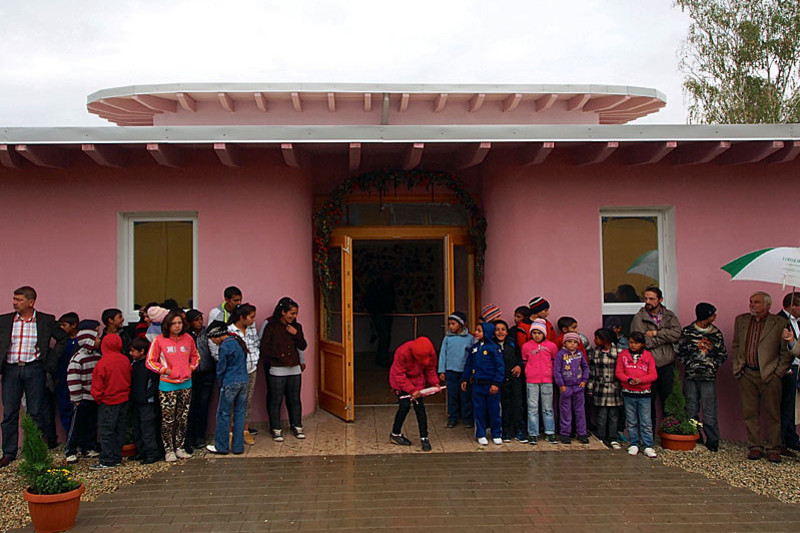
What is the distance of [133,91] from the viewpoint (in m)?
8.54

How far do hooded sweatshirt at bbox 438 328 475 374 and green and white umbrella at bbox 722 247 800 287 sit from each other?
2998 millimetres

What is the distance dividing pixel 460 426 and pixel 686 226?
365 centimetres

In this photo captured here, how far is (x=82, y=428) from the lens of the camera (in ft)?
→ 21.0

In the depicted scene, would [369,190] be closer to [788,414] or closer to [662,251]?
[662,251]

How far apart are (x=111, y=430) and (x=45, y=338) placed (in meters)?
1.27

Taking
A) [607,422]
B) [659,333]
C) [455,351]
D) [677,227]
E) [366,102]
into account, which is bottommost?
[607,422]

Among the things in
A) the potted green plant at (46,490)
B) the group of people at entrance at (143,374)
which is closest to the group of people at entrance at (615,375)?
the group of people at entrance at (143,374)

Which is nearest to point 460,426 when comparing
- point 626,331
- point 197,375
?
point 626,331

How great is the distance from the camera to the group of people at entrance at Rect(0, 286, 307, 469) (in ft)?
19.8

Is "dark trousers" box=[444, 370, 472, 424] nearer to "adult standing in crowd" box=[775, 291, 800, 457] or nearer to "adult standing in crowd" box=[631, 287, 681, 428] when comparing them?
"adult standing in crowd" box=[631, 287, 681, 428]

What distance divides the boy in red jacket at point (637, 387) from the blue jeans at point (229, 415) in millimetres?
4054

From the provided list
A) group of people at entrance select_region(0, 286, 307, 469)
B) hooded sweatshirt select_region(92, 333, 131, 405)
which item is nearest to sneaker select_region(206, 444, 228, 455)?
group of people at entrance select_region(0, 286, 307, 469)

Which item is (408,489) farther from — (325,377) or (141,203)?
(141,203)

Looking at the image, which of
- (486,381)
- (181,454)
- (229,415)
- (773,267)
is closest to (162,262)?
(229,415)
